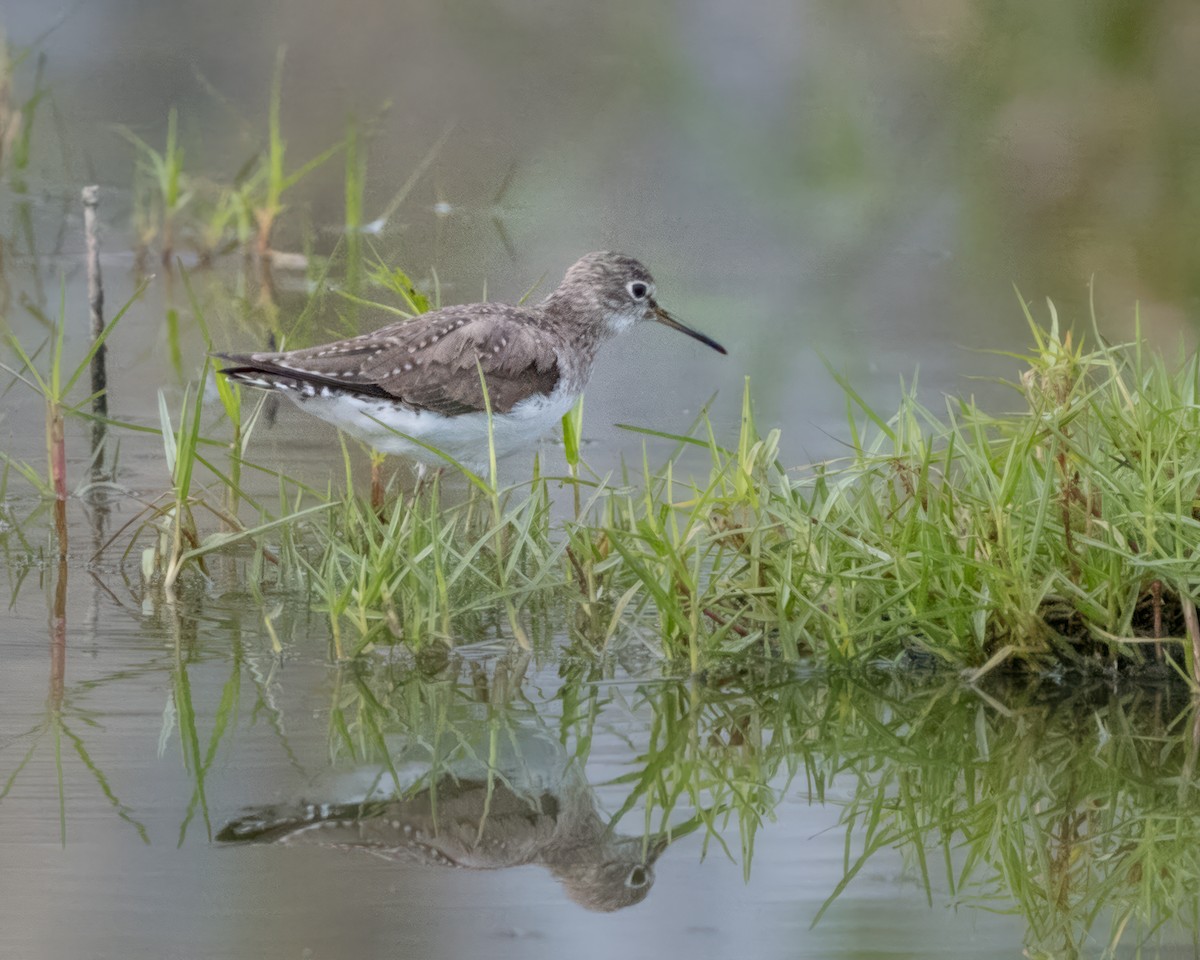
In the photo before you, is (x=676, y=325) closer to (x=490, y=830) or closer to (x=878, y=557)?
(x=878, y=557)

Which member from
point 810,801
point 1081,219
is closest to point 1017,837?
point 810,801

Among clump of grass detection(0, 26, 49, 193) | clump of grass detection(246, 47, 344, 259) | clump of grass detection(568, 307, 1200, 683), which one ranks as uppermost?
clump of grass detection(0, 26, 49, 193)

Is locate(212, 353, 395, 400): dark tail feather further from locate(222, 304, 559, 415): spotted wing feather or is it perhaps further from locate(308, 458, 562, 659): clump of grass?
locate(308, 458, 562, 659): clump of grass

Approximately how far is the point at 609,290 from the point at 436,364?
118cm

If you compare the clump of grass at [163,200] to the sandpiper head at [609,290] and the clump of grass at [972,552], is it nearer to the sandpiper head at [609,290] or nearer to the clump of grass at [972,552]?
the sandpiper head at [609,290]

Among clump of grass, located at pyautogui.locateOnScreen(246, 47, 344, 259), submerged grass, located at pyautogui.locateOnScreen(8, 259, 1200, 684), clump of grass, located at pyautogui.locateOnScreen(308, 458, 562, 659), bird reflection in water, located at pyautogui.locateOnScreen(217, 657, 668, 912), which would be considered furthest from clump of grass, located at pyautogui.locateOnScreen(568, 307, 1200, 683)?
clump of grass, located at pyautogui.locateOnScreen(246, 47, 344, 259)

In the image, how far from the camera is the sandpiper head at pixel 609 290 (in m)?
6.91

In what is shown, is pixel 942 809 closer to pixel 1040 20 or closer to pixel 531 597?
pixel 531 597

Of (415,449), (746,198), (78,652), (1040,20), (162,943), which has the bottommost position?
(162,943)

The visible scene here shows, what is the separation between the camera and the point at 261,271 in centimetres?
1071

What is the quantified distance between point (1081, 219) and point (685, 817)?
9217 millimetres

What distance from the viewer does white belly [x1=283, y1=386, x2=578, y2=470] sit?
592 cm

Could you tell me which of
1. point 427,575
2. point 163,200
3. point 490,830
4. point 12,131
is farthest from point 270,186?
point 490,830

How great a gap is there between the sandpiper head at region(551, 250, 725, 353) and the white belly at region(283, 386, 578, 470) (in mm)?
757
